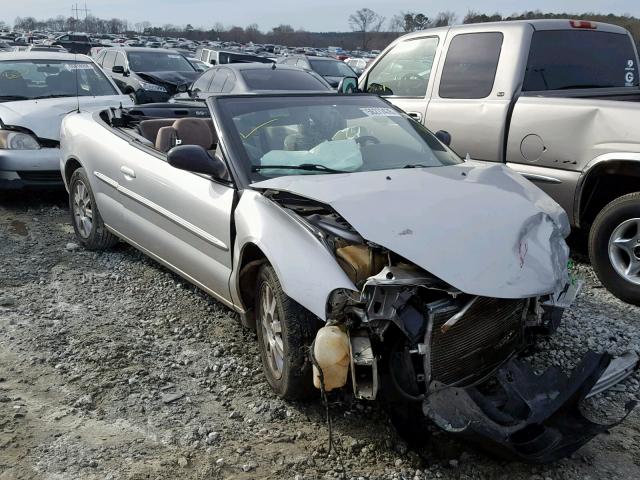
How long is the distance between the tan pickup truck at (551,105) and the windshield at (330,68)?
947 cm

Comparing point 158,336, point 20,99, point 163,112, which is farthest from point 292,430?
point 20,99

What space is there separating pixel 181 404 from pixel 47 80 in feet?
21.3

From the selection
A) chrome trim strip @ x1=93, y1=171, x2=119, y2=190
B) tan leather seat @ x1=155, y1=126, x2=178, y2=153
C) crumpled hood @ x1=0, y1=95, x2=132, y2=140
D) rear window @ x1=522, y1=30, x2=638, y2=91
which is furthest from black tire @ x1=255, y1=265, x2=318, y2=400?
crumpled hood @ x1=0, y1=95, x2=132, y2=140

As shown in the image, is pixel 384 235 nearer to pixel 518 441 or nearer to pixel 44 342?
pixel 518 441

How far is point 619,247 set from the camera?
4.79 metres

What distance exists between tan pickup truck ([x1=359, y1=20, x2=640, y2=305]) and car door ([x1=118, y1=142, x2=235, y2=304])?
226 cm

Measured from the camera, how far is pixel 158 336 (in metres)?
4.23

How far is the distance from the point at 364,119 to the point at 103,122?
248cm

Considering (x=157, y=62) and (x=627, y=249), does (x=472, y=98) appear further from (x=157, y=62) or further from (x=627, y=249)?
(x=157, y=62)

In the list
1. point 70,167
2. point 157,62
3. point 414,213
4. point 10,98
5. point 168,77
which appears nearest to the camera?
point 414,213

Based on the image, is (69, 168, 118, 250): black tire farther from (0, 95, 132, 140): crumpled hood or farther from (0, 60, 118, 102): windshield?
(0, 60, 118, 102): windshield

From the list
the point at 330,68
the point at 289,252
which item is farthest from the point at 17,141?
the point at 330,68

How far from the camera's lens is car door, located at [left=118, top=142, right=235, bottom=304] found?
3.86 m

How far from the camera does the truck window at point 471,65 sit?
19.2 feet
